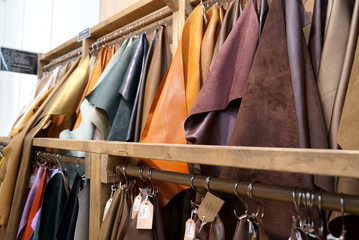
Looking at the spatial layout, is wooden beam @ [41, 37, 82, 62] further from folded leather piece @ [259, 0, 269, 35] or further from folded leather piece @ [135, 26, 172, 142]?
folded leather piece @ [259, 0, 269, 35]

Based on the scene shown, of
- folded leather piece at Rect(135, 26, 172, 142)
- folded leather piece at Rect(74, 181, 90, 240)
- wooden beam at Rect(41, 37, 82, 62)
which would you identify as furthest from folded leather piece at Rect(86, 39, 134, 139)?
wooden beam at Rect(41, 37, 82, 62)

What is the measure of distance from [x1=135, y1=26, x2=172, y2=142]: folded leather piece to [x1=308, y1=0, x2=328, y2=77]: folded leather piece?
1.92ft

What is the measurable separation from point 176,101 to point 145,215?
1.20ft

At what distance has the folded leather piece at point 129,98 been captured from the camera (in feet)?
3.74

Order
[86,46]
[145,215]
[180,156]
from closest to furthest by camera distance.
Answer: [180,156]
[145,215]
[86,46]

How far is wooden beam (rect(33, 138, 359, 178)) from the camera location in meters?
0.36

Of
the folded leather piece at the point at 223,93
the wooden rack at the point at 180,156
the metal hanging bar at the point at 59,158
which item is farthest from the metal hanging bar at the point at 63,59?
the folded leather piece at the point at 223,93

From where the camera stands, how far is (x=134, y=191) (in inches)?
32.3

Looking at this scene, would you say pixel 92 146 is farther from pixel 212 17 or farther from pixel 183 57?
pixel 212 17

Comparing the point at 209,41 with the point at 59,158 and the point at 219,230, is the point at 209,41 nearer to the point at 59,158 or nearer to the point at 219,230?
the point at 219,230

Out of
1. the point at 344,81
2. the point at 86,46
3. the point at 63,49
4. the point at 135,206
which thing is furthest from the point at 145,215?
the point at 63,49

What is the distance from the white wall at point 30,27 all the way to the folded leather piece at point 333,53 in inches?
85.8

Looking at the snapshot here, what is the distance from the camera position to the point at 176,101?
91 cm

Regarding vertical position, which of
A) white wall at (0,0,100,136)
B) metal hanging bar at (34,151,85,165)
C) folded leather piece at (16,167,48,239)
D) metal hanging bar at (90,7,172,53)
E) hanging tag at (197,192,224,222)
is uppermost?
white wall at (0,0,100,136)
